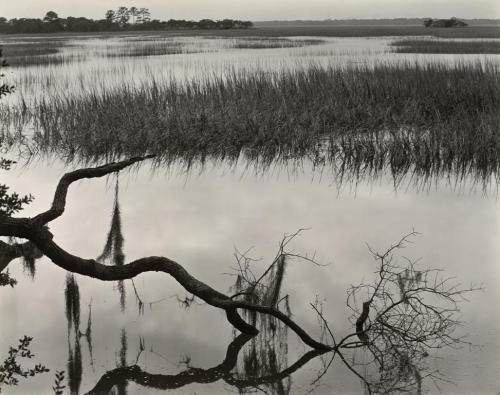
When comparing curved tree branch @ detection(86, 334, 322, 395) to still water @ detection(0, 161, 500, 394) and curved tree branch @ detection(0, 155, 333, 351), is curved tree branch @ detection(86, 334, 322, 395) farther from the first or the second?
curved tree branch @ detection(0, 155, 333, 351)

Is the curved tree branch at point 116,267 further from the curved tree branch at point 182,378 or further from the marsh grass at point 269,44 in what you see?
the marsh grass at point 269,44

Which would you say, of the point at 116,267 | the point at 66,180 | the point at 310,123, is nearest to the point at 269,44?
the point at 310,123

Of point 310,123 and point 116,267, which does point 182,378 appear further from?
point 310,123

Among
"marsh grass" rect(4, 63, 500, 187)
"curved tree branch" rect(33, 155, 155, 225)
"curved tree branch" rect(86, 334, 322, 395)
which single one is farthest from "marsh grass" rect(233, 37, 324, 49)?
"curved tree branch" rect(86, 334, 322, 395)

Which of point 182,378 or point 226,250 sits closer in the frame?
point 182,378

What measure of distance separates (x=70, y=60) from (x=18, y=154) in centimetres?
1452

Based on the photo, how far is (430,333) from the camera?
4250 mm

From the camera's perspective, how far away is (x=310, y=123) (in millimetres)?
10977

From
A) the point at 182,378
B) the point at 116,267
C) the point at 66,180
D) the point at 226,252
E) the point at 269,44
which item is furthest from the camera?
the point at 269,44

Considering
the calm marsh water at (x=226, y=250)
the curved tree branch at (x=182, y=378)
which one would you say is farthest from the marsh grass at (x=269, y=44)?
the curved tree branch at (x=182, y=378)

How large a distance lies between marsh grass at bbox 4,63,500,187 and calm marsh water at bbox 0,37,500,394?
2.14 feet

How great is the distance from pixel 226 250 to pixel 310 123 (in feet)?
17.6

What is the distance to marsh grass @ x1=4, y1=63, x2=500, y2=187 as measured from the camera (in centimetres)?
922

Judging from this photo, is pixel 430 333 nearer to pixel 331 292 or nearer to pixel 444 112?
pixel 331 292
